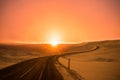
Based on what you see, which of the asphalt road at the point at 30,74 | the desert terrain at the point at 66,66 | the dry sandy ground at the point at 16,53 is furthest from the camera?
the dry sandy ground at the point at 16,53

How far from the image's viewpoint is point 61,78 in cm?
1973

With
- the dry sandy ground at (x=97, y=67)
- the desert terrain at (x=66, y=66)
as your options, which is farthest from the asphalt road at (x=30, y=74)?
the dry sandy ground at (x=97, y=67)

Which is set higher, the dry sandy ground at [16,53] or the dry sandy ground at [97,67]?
the dry sandy ground at [16,53]

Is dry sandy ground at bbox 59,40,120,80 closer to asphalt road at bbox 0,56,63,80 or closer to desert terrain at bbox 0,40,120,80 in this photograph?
desert terrain at bbox 0,40,120,80

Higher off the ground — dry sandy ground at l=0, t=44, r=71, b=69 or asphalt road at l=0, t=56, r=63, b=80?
dry sandy ground at l=0, t=44, r=71, b=69

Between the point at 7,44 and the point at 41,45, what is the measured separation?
25647 millimetres

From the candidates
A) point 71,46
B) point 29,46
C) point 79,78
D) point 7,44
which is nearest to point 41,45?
point 29,46

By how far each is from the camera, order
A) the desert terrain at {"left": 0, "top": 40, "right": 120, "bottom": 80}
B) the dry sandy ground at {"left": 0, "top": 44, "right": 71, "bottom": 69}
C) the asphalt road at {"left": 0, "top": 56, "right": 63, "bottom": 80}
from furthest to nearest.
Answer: the dry sandy ground at {"left": 0, "top": 44, "right": 71, "bottom": 69}, the desert terrain at {"left": 0, "top": 40, "right": 120, "bottom": 80}, the asphalt road at {"left": 0, "top": 56, "right": 63, "bottom": 80}

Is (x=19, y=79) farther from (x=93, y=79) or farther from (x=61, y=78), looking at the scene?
(x=93, y=79)

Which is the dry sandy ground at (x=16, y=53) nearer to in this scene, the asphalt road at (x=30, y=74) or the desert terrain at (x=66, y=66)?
the desert terrain at (x=66, y=66)

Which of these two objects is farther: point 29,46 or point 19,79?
point 29,46

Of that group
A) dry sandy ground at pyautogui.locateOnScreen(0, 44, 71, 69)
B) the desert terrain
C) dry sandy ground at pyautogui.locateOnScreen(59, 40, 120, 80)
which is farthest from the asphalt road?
dry sandy ground at pyautogui.locateOnScreen(0, 44, 71, 69)

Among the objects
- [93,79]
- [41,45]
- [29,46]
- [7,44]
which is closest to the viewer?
[93,79]

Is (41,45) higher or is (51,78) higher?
(41,45)
